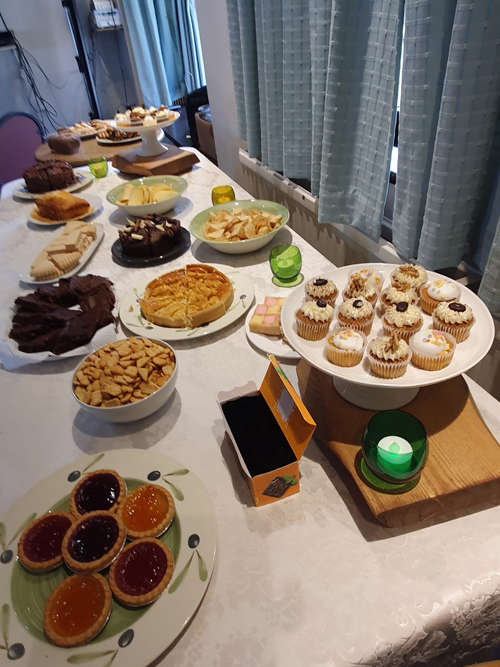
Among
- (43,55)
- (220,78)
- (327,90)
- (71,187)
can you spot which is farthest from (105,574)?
(43,55)

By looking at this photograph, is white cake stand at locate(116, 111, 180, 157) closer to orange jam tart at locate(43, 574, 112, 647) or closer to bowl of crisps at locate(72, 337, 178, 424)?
bowl of crisps at locate(72, 337, 178, 424)

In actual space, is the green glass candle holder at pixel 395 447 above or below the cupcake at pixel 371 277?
below

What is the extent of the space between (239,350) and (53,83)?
5.01 metres

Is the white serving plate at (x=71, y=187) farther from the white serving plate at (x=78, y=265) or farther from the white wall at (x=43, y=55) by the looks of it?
the white wall at (x=43, y=55)

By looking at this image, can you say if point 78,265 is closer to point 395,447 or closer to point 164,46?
point 395,447

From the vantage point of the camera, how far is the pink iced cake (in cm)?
103

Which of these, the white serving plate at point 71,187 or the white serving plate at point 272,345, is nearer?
the white serving plate at point 272,345

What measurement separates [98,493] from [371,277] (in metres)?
0.65

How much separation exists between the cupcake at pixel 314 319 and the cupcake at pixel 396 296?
115 millimetres

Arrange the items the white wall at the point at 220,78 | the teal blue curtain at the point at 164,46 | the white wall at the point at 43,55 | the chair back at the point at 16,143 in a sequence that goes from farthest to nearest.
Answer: the white wall at the point at 43,55, the teal blue curtain at the point at 164,46, the chair back at the point at 16,143, the white wall at the point at 220,78

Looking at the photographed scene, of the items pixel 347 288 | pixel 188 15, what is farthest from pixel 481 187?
pixel 188 15

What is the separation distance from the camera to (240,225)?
1399 millimetres

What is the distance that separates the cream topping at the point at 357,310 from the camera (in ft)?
2.58

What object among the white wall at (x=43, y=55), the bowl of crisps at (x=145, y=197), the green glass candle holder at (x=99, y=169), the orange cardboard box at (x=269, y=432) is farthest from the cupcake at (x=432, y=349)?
the white wall at (x=43, y=55)
